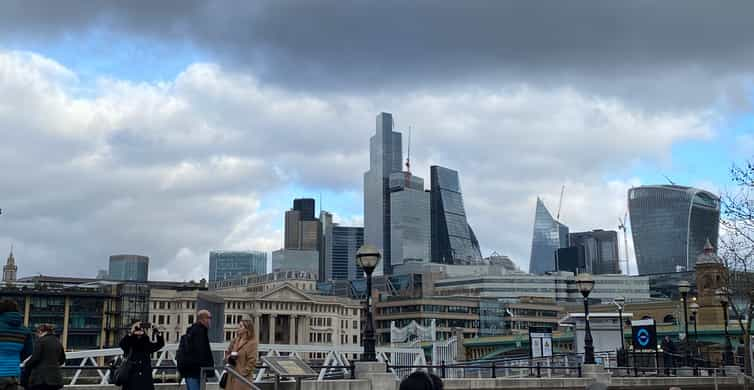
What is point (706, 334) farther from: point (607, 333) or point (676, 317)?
point (607, 333)

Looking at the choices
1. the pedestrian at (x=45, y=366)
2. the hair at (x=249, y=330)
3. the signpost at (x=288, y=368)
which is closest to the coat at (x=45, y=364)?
the pedestrian at (x=45, y=366)

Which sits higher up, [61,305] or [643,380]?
[61,305]

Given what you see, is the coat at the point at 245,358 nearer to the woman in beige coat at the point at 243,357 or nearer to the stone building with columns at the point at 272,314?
the woman in beige coat at the point at 243,357

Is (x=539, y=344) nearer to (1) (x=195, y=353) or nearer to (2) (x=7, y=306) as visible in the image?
(1) (x=195, y=353)

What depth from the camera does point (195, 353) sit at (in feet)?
57.4

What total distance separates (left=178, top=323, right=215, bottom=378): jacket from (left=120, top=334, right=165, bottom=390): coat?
0.69 meters

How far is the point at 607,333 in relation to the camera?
55.9 m

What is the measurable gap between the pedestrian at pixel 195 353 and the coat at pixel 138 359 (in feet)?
2.21

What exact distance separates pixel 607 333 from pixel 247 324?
4270 cm

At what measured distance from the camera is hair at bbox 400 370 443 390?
29.3 ft

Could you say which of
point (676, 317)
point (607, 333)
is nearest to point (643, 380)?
point (607, 333)

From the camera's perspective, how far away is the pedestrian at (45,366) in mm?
15281

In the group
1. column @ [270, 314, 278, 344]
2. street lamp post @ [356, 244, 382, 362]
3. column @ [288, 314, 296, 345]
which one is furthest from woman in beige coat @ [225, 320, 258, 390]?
column @ [288, 314, 296, 345]

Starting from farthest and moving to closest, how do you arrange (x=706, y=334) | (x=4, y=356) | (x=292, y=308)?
(x=292, y=308)
(x=706, y=334)
(x=4, y=356)
